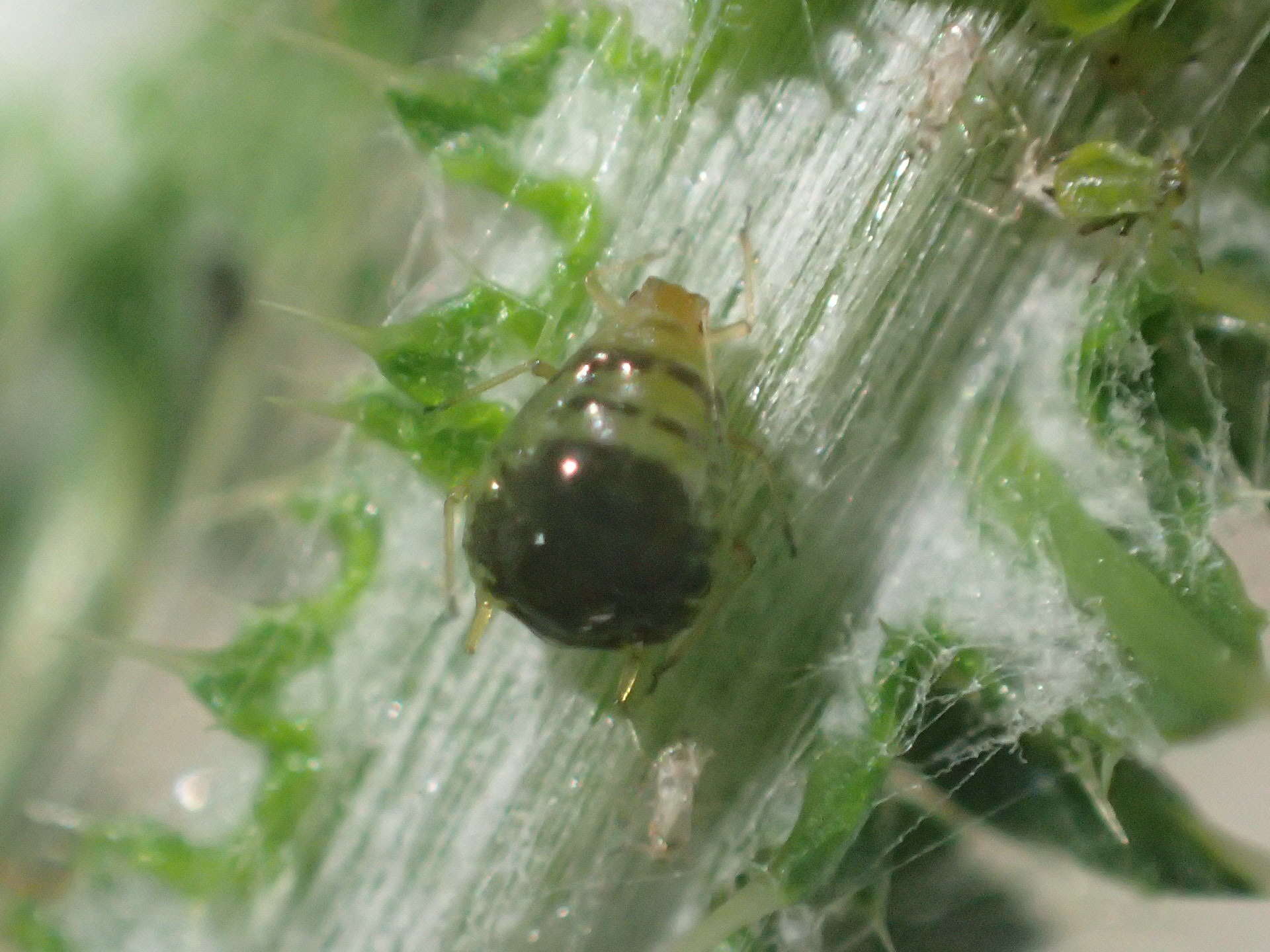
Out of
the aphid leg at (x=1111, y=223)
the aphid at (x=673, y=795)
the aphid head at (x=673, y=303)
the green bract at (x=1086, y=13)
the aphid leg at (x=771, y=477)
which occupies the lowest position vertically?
the aphid at (x=673, y=795)

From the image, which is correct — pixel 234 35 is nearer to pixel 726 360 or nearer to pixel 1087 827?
pixel 726 360

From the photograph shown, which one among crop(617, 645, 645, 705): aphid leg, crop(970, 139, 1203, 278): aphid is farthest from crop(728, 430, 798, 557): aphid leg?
crop(970, 139, 1203, 278): aphid

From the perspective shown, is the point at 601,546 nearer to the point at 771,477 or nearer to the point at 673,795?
the point at 771,477

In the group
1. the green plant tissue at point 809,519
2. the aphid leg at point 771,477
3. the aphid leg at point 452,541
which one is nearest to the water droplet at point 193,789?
the green plant tissue at point 809,519

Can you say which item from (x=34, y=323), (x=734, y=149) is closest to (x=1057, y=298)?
(x=734, y=149)

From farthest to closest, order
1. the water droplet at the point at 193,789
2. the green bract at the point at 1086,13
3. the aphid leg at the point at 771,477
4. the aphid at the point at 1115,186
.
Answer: the water droplet at the point at 193,789, the aphid leg at the point at 771,477, the aphid at the point at 1115,186, the green bract at the point at 1086,13

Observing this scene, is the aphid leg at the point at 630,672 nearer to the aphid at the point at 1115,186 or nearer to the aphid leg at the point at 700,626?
the aphid leg at the point at 700,626

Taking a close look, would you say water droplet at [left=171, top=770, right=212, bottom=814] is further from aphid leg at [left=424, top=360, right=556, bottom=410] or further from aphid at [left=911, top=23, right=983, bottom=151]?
aphid at [left=911, top=23, right=983, bottom=151]
